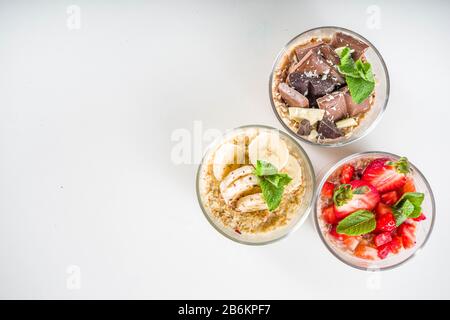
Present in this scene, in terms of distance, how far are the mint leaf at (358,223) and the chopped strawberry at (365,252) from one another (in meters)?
0.10

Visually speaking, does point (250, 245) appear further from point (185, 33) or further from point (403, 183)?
point (185, 33)

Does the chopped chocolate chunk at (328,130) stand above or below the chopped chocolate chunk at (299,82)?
below

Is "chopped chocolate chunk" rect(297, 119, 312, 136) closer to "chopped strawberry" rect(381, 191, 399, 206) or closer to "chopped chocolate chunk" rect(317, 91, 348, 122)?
"chopped chocolate chunk" rect(317, 91, 348, 122)

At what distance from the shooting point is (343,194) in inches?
63.2

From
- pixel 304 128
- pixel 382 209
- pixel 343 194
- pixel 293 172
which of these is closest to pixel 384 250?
pixel 382 209

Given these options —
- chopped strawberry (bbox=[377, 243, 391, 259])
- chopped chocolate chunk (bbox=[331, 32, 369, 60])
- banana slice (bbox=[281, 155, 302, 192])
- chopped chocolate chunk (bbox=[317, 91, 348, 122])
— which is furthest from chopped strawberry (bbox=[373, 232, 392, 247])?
chopped chocolate chunk (bbox=[331, 32, 369, 60])

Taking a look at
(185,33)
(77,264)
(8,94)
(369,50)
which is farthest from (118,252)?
(369,50)

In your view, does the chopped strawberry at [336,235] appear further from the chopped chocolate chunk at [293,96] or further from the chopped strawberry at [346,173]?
the chopped chocolate chunk at [293,96]

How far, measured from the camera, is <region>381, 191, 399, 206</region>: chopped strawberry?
5.48 feet

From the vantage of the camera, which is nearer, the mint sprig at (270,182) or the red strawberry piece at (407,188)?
the mint sprig at (270,182)

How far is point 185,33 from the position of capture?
1850 millimetres

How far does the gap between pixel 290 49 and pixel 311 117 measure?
0.30m

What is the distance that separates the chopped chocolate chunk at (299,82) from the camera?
1.63 metres

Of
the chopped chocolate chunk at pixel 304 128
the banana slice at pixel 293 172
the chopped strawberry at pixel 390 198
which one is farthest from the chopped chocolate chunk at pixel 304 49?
the chopped strawberry at pixel 390 198
